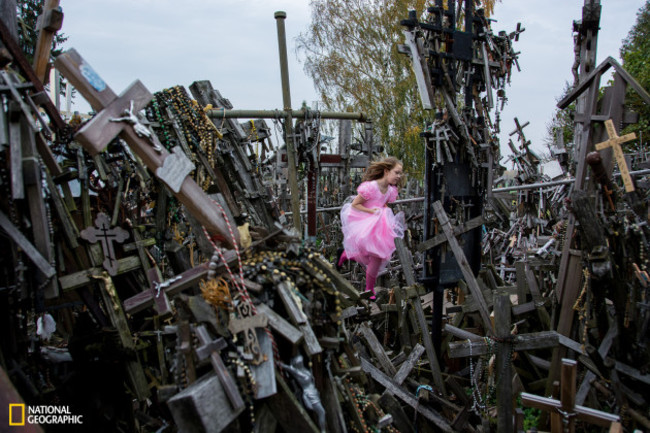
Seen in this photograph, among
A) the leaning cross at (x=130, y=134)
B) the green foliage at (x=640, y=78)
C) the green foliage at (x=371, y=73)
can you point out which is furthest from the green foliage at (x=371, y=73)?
the leaning cross at (x=130, y=134)

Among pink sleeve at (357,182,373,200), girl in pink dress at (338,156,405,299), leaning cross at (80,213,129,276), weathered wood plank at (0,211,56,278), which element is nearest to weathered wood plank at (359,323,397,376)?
girl in pink dress at (338,156,405,299)

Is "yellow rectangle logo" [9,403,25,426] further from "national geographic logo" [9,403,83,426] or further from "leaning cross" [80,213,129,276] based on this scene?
"leaning cross" [80,213,129,276]

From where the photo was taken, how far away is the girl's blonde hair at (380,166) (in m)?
6.66

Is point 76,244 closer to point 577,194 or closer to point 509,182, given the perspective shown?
point 577,194

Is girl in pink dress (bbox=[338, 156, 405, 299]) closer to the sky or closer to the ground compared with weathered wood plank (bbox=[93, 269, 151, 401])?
closer to the sky

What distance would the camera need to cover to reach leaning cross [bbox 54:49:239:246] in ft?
9.55

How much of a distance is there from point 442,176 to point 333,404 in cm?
371

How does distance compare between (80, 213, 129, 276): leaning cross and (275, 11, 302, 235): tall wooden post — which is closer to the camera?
(80, 213, 129, 276): leaning cross

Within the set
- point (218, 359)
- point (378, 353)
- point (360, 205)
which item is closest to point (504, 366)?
point (378, 353)

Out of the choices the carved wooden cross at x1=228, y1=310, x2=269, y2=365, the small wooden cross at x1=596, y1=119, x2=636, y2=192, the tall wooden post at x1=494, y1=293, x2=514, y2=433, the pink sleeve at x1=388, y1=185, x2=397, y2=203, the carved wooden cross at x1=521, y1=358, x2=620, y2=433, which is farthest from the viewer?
the pink sleeve at x1=388, y1=185, x2=397, y2=203

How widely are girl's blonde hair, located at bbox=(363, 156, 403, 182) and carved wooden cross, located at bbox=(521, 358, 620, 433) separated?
3.67 metres

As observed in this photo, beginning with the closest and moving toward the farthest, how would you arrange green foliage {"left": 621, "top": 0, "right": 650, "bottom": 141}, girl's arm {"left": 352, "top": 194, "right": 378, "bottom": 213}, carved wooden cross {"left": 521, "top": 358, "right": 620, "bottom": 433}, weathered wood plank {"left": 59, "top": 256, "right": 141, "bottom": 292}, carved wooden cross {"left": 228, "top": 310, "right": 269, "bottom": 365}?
carved wooden cross {"left": 228, "top": 310, "right": 269, "bottom": 365}
carved wooden cross {"left": 521, "top": 358, "right": 620, "bottom": 433}
weathered wood plank {"left": 59, "top": 256, "right": 141, "bottom": 292}
girl's arm {"left": 352, "top": 194, "right": 378, "bottom": 213}
green foliage {"left": 621, "top": 0, "right": 650, "bottom": 141}

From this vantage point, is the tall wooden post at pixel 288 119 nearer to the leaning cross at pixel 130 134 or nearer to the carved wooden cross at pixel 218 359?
the leaning cross at pixel 130 134

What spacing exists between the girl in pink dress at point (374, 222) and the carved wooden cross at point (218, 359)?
3853mm
